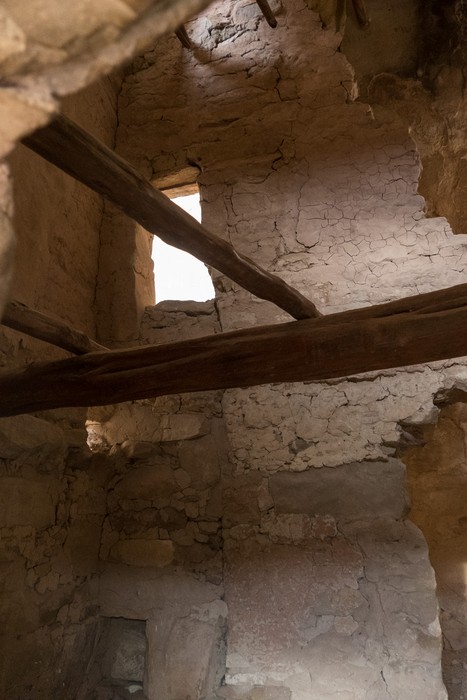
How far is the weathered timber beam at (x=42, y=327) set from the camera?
242 centimetres

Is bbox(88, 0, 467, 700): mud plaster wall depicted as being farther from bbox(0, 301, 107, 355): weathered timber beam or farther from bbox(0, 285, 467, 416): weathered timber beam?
bbox(0, 301, 107, 355): weathered timber beam

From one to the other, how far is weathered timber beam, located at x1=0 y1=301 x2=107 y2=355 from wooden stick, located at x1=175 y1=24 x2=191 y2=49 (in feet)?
10.9

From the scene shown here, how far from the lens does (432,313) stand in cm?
209

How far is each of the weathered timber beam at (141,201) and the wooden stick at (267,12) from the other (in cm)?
323

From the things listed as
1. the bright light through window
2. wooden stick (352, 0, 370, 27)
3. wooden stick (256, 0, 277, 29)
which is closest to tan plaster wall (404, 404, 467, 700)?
wooden stick (256, 0, 277, 29)

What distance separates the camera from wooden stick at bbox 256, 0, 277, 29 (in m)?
4.35

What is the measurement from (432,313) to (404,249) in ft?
5.39

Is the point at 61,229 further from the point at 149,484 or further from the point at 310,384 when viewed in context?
the point at 310,384

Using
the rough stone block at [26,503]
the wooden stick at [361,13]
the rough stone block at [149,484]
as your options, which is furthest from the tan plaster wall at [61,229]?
the wooden stick at [361,13]

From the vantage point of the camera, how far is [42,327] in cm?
250

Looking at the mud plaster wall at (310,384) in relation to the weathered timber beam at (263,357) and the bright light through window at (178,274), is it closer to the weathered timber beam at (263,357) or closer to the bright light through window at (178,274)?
the weathered timber beam at (263,357)

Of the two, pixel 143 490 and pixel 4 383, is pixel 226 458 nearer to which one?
pixel 143 490

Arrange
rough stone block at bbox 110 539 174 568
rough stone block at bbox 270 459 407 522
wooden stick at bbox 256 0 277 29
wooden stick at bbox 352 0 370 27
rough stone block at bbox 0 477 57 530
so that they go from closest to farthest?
rough stone block at bbox 0 477 57 530 < rough stone block at bbox 270 459 407 522 < rough stone block at bbox 110 539 174 568 < wooden stick at bbox 256 0 277 29 < wooden stick at bbox 352 0 370 27

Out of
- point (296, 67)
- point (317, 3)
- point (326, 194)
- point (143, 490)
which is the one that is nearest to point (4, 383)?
point (143, 490)
